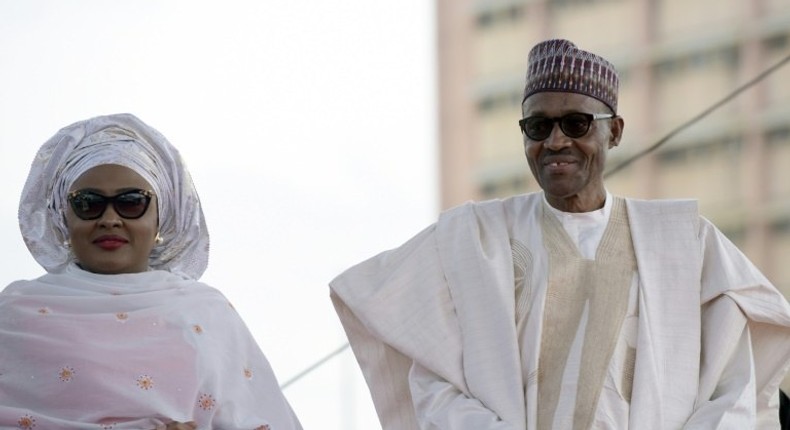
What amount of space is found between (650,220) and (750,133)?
32.6 m

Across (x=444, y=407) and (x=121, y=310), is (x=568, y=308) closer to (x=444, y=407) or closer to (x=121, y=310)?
(x=444, y=407)

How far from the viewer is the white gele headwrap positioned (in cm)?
569

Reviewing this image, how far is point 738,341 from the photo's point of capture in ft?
19.5

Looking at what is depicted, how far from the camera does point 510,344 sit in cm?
580

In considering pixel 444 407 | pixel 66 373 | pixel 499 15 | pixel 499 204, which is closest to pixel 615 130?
pixel 499 204

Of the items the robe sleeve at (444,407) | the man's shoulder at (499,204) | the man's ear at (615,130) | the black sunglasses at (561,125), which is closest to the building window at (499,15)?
the man's shoulder at (499,204)

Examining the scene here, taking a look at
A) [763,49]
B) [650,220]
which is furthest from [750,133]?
[650,220]

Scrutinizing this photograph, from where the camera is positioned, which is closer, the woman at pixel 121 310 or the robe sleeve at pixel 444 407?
the woman at pixel 121 310

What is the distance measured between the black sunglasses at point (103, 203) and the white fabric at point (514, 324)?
0.88 metres

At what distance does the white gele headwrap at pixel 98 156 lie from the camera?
5691 mm

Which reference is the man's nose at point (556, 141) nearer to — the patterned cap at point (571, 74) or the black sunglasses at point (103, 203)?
the patterned cap at point (571, 74)

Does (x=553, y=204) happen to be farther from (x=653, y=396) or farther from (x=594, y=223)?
(x=653, y=396)

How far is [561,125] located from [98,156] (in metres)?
1.41

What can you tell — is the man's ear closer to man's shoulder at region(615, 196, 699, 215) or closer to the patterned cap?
the patterned cap
